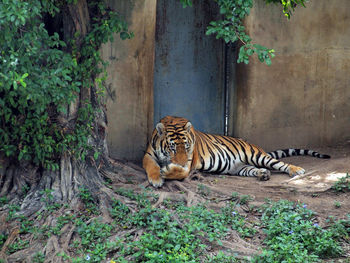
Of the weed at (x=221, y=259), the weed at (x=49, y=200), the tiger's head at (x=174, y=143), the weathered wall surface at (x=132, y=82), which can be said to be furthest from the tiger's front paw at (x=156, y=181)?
the weed at (x=221, y=259)

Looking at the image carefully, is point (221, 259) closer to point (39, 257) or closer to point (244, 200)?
point (244, 200)

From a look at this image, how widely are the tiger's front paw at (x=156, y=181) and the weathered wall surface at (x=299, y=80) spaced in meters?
1.97

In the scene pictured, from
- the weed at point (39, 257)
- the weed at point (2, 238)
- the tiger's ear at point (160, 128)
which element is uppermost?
the tiger's ear at point (160, 128)

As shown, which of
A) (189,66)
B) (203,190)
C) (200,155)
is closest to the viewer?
(203,190)

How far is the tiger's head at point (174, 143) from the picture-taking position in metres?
6.73

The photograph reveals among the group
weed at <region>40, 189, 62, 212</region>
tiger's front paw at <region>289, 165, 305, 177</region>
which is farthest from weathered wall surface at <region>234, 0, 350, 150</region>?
weed at <region>40, 189, 62, 212</region>

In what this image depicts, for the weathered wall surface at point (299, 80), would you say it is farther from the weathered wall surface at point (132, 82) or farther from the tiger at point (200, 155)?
the weathered wall surface at point (132, 82)

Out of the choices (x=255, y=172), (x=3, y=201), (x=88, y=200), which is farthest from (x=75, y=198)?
(x=255, y=172)

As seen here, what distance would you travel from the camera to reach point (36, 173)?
5.99 m

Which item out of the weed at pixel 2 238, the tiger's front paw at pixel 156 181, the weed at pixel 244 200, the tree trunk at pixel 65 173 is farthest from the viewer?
the tiger's front paw at pixel 156 181

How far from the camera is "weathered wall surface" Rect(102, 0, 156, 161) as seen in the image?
7.15m

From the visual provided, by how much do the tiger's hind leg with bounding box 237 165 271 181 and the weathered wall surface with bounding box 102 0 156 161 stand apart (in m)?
1.40

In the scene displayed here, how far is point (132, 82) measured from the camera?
7.26 meters

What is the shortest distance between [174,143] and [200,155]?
643mm
